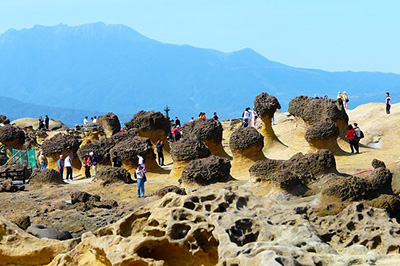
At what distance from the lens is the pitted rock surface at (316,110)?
22391mm

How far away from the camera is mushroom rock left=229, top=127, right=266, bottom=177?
20500mm

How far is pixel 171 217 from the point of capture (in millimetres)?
7133

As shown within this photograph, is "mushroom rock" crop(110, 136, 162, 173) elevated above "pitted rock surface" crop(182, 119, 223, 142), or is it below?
below

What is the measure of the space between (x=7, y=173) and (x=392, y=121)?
1390cm

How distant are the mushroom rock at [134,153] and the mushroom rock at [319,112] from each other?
5590 millimetres

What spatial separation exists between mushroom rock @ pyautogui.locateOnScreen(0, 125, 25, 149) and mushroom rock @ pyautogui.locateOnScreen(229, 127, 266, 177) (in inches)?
464

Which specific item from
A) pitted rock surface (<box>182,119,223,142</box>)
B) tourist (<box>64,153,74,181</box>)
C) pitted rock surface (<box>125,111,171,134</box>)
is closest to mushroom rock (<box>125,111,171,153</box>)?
pitted rock surface (<box>125,111,171,134</box>)

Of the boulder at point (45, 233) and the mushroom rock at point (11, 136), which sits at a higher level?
the mushroom rock at point (11, 136)

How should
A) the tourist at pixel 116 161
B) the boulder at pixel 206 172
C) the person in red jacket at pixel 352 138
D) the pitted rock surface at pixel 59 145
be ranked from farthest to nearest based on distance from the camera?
1. the pitted rock surface at pixel 59 145
2. the tourist at pixel 116 161
3. the person in red jacket at pixel 352 138
4. the boulder at pixel 206 172

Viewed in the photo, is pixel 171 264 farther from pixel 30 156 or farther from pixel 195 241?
pixel 30 156

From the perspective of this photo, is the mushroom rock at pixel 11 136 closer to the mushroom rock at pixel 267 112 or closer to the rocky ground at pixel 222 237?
the mushroom rock at pixel 267 112

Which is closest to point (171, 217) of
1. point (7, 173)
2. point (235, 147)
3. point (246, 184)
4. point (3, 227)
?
point (3, 227)

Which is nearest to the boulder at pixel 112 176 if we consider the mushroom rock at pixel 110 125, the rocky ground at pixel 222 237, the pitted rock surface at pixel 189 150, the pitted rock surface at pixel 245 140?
the pitted rock surface at pixel 189 150

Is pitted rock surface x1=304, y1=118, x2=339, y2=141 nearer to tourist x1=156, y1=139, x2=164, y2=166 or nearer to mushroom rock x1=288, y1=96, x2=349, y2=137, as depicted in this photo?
mushroom rock x1=288, y1=96, x2=349, y2=137
